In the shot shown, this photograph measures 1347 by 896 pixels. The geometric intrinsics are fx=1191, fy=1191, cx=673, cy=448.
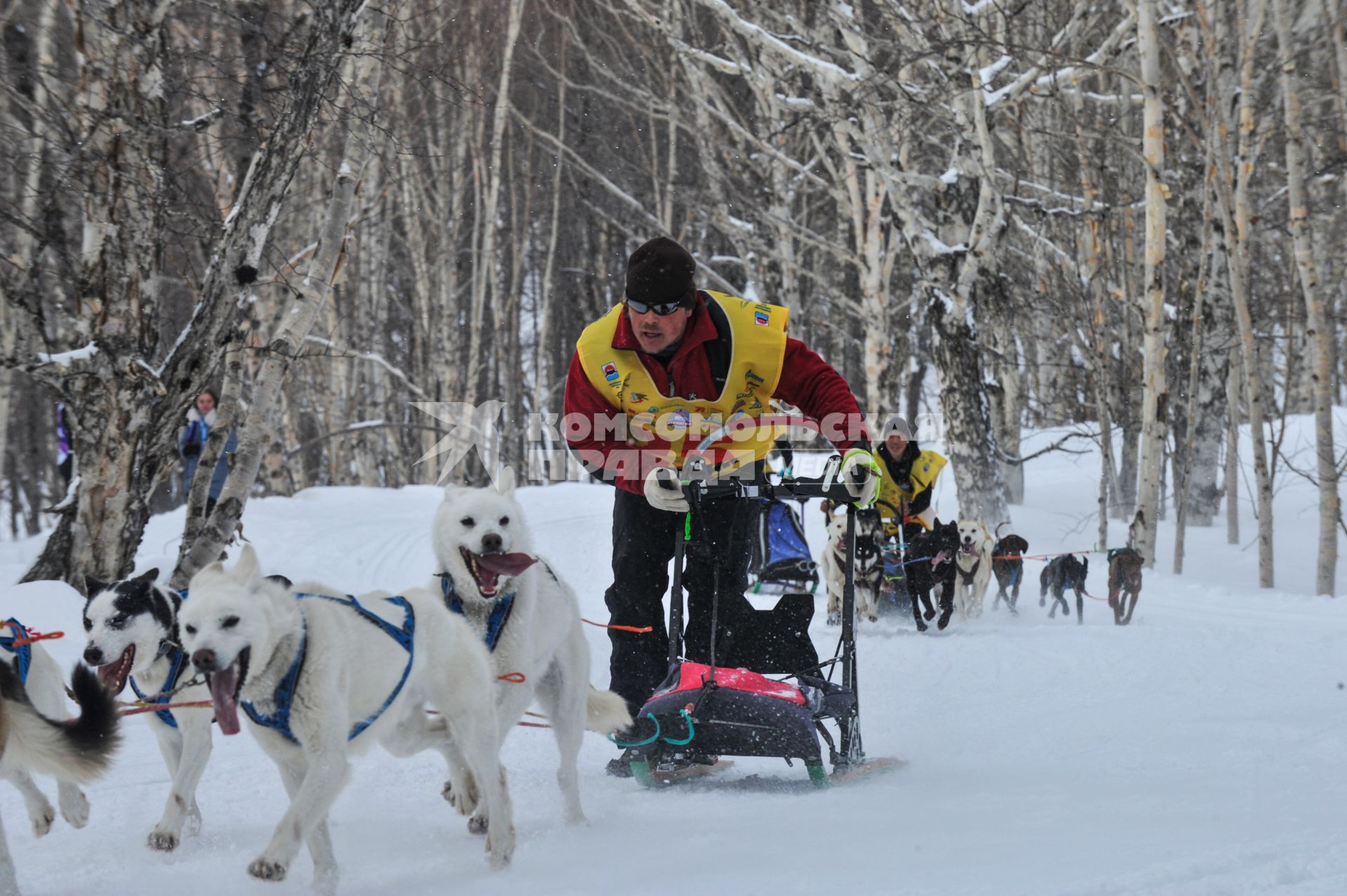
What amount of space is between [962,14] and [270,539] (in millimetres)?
7355

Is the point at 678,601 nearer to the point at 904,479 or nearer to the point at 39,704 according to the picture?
the point at 39,704

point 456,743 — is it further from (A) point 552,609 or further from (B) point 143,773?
(B) point 143,773

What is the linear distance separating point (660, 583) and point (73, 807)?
6.24 ft

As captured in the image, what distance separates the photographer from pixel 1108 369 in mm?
12547

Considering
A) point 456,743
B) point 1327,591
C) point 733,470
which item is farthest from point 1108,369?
point 456,743

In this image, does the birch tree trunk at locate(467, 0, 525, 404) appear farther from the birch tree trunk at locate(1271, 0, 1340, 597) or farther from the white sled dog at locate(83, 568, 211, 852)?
the white sled dog at locate(83, 568, 211, 852)

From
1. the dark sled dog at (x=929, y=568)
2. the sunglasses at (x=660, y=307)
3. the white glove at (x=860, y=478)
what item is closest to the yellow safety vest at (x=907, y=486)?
the dark sled dog at (x=929, y=568)

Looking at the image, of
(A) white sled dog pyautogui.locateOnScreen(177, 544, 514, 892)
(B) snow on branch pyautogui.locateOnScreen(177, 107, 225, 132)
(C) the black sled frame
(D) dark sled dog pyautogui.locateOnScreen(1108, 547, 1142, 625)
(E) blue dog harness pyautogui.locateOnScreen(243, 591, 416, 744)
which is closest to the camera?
(A) white sled dog pyautogui.locateOnScreen(177, 544, 514, 892)

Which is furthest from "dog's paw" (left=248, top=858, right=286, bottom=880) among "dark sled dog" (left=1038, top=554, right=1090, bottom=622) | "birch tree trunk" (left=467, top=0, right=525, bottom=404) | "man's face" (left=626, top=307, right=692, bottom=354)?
"birch tree trunk" (left=467, top=0, right=525, bottom=404)

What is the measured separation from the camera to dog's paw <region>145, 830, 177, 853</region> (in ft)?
9.96

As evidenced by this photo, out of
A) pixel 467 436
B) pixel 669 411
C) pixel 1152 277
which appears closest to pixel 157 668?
pixel 669 411

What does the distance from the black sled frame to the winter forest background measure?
2.77 m

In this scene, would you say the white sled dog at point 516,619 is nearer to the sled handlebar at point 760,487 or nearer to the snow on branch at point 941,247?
the sled handlebar at point 760,487

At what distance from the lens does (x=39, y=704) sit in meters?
3.46
